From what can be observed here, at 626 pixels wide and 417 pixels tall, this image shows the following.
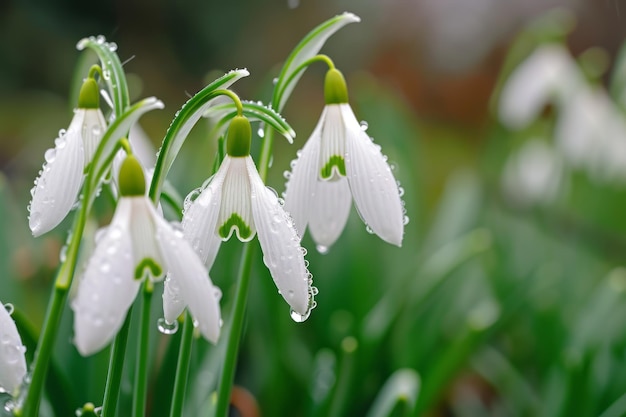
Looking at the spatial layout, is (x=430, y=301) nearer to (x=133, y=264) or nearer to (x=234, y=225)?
(x=234, y=225)

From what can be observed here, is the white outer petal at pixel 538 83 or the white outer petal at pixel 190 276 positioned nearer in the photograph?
the white outer petal at pixel 190 276

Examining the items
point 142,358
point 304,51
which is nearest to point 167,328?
point 142,358

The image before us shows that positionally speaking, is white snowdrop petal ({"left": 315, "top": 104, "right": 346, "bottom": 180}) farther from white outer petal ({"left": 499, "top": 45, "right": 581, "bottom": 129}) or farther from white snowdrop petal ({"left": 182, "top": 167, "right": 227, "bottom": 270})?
white outer petal ({"left": 499, "top": 45, "right": 581, "bottom": 129})

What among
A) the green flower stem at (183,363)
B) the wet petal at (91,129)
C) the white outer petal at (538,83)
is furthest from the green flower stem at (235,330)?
the white outer petal at (538,83)

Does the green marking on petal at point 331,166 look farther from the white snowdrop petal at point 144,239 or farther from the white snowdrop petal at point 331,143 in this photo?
the white snowdrop petal at point 144,239

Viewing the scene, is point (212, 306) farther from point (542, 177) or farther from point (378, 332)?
point (542, 177)

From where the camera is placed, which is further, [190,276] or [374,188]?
[374,188]
